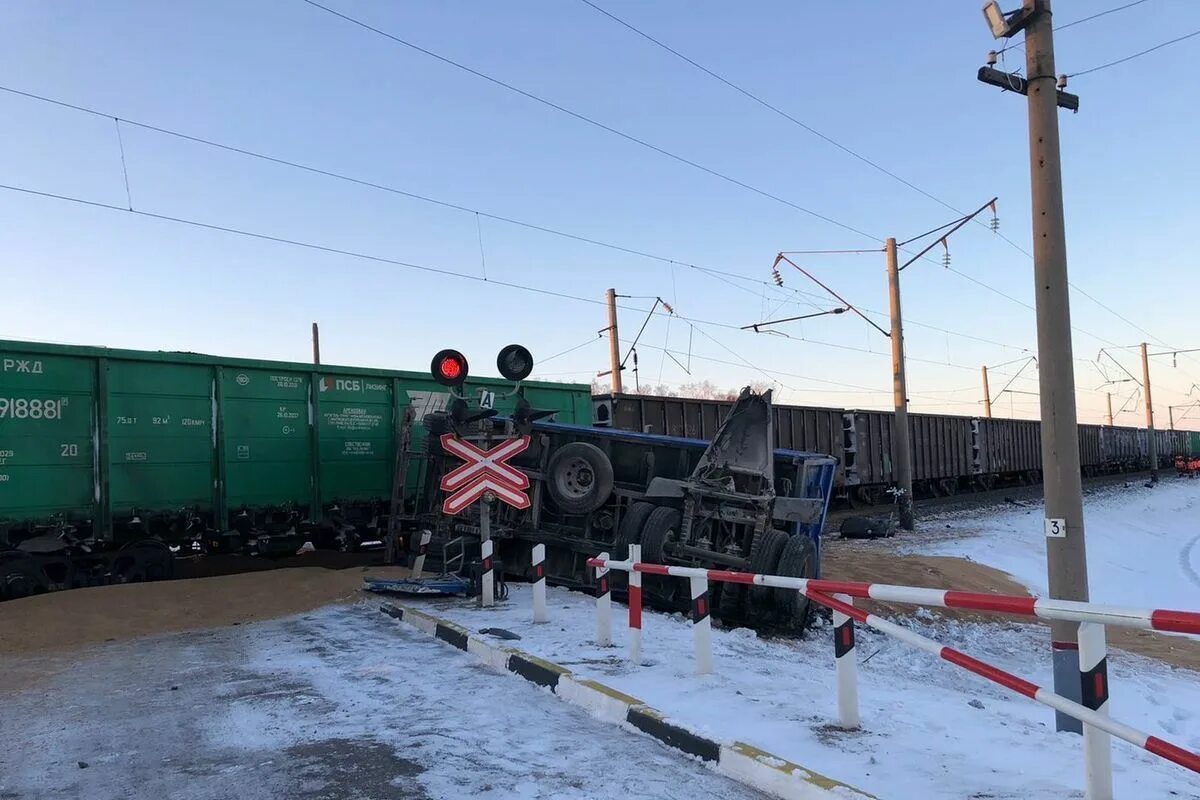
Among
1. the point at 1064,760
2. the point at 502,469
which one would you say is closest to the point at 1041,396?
the point at 1064,760

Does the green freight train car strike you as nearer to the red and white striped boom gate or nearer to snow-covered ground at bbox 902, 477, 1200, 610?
the red and white striped boom gate

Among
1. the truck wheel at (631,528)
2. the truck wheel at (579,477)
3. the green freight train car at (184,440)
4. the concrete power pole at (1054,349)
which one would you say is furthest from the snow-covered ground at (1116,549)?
the green freight train car at (184,440)

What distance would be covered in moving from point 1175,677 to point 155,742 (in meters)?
10.7

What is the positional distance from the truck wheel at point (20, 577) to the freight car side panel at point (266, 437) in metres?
2.52

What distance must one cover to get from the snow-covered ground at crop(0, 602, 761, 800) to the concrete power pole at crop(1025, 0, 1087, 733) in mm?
3889

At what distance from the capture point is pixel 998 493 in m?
34.9

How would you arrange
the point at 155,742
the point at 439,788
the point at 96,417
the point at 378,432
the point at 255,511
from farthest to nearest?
1. the point at 378,432
2. the point at 255,511
3. the point at 96,417
4. the point at 155,742
5. the point at 439,788

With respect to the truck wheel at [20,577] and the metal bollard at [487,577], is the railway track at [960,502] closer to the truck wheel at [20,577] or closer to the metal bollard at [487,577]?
the metal bollard at [487,577]

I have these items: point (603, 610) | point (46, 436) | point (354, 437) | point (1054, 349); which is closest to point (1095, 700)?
point (1054, 349)

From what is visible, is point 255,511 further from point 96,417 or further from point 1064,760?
point 1064,760

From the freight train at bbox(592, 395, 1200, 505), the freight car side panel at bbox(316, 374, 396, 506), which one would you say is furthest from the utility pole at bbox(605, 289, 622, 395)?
the freight car side panel at bbox(316, 374, 396, 506)

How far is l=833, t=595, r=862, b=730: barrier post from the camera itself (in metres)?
Result: 4.84

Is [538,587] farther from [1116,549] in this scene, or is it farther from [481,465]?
[1116,549]

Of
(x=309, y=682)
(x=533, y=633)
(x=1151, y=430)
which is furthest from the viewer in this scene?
(x=1151, y=430)
